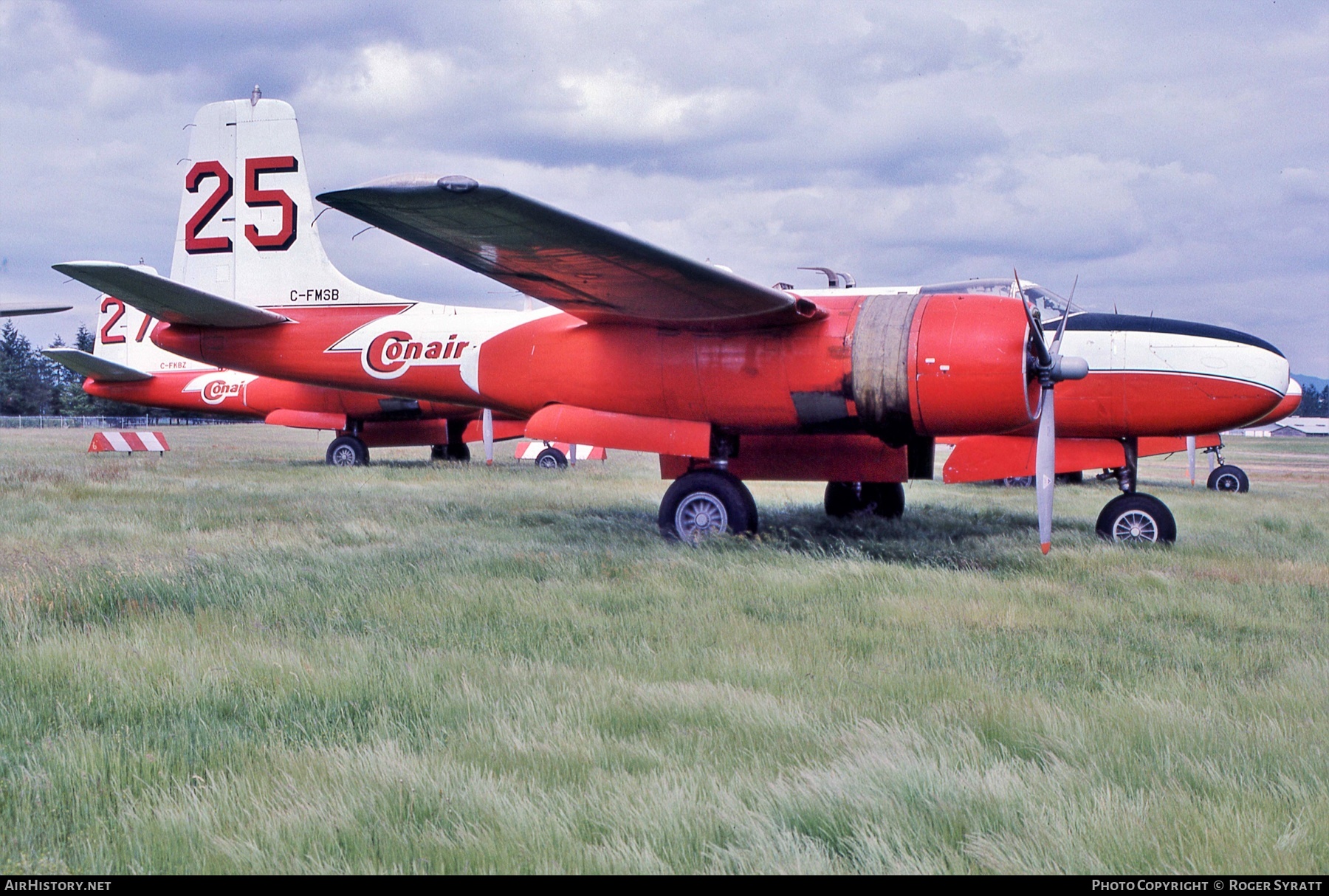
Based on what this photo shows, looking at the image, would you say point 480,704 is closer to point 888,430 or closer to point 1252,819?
point 1252,819

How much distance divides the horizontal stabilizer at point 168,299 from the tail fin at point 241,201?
177cm

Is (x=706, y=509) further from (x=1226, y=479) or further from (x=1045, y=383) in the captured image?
(x=1226, y=479)

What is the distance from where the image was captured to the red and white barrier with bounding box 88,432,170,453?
2620 centimetres

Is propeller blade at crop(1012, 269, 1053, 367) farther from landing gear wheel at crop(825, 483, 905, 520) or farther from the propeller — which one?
landing gear wheel at crop(825, 483, 905, 520)

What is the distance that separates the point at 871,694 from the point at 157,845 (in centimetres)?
244

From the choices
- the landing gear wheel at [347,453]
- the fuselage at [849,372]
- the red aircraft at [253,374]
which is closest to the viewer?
the fuselage at [849,372]

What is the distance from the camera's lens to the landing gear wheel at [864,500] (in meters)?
10.5

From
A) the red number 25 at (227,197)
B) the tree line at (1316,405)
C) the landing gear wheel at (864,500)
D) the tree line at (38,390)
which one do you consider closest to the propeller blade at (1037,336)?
the landing gear wheel at (864,500)

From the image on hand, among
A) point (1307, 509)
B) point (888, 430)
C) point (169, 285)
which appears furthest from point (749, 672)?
point (1307, 509)

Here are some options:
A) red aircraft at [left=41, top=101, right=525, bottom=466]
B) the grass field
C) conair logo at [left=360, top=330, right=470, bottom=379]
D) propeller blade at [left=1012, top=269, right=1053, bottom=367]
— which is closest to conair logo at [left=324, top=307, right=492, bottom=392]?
conair logo at [left=360, top=330, right=470, bottom=379]

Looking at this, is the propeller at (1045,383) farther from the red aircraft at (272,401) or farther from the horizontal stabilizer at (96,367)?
the horizontal stabilizer at (96,367)

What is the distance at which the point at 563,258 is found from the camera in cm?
732

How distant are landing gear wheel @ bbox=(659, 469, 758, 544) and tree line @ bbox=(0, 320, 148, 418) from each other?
80679 millimetres

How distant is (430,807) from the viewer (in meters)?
2.55
